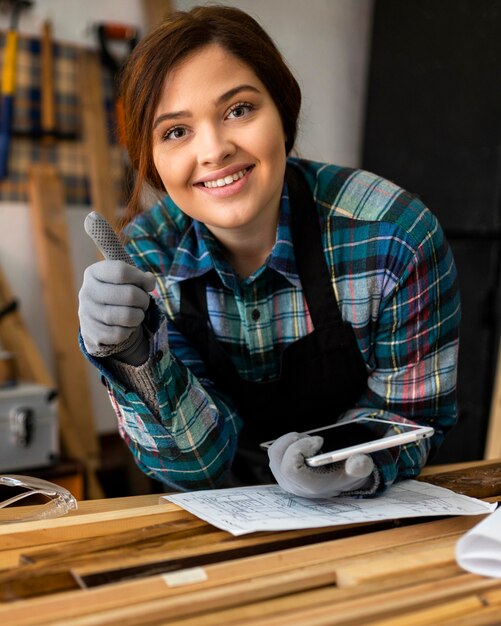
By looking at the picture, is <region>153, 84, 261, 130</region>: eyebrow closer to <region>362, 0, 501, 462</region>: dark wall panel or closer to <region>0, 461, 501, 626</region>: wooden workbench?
<region>0, 461, 501, 626</region>: wooden workbench

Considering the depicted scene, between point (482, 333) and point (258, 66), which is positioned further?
point (482, 333)

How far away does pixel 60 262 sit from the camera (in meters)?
2.74

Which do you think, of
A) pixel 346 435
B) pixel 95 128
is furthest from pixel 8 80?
pixel 346 435

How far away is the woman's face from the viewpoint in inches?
45.2

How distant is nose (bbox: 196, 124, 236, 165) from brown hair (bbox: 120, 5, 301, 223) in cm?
10

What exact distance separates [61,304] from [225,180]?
170cm

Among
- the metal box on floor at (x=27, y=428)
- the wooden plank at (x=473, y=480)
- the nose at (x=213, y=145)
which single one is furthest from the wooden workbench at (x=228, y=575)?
the metal box on floor at (x=27, y=428)

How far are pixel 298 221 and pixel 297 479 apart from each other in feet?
1.72

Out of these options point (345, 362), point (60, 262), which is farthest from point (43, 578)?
point (60, 262)

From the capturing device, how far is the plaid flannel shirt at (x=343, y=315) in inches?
46.1

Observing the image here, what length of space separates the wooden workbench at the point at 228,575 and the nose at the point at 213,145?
0.54 meters

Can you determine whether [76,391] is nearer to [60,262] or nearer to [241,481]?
[60,262]

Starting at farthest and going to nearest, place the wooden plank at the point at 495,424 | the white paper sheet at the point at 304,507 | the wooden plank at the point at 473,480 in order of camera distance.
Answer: the wooden plank at the point at 495,424 → the wooden plank at the point at 473,480 → the white paper sheet at the point at 304,507

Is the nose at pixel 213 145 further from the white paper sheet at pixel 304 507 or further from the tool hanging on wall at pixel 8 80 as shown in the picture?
the tool hanging on wall at pixel 8 80
